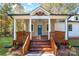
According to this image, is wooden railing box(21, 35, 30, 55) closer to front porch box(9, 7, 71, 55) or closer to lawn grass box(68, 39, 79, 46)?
front porch box(9, 7, 71, 55)

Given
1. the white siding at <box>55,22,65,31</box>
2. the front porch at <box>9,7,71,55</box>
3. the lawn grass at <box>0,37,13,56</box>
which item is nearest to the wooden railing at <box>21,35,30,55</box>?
the front porch at <box>9,7,71,55</box>

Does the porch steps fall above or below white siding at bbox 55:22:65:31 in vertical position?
below

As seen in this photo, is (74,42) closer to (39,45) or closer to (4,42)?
(39,45)

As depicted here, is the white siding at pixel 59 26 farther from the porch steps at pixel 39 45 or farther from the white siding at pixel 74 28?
the porch steps at pixel 39 45

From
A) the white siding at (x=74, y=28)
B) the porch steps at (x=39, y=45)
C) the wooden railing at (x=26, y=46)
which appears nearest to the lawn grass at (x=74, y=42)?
the white siding at (x=74, y=28)

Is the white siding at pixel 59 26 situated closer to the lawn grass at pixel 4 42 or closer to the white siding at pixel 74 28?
the white siding at pixel 74 28

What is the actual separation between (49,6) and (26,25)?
1.78 ft

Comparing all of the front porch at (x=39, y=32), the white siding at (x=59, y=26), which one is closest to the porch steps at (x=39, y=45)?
the front porch at (x=39, y=32)

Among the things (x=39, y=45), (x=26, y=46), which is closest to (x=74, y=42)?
(x=39, y=45)

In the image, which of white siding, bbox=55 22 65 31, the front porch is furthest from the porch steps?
white siding, bbox=55 22 65 31

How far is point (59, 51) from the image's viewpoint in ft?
14.1

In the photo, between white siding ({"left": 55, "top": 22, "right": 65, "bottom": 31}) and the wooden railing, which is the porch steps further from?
white siding ({"left": 55, "top": 22, "right": 65, "bottom": 31})

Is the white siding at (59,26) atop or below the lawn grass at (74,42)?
atop

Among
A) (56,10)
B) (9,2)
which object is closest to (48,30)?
(56,10)
